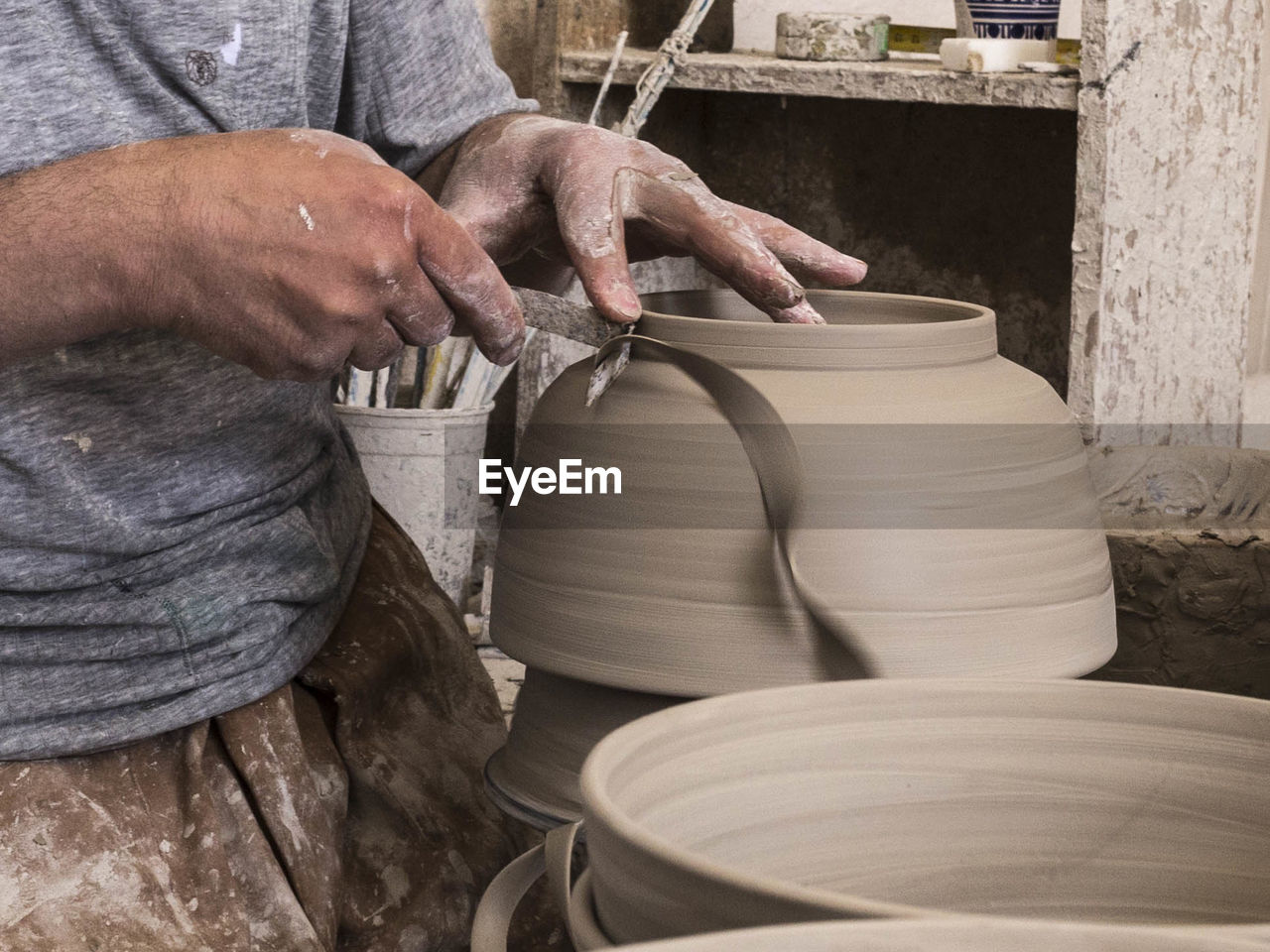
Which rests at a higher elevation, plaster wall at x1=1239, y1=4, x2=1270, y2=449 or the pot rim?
the pot rim

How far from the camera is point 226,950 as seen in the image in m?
1.21

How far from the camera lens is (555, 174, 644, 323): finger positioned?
1106mm

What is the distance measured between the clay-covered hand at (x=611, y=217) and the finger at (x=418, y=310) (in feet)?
0.39

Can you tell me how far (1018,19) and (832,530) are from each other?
1868 millimetres

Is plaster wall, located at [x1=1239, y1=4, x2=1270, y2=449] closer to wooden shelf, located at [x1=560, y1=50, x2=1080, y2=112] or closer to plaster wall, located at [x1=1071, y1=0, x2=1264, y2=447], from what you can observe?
plaster wall, located at [x1=1071, y1=0, x2=1264, y2=447]

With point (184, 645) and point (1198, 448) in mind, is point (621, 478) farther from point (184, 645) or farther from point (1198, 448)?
point (1198, 448)

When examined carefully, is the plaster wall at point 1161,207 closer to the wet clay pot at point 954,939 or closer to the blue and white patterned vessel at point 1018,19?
the blue and white patterned vessel at point 1018,19

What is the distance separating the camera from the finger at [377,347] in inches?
43.5

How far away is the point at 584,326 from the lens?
1.11 metres

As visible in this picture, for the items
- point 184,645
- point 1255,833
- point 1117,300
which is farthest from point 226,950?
point 1117,300

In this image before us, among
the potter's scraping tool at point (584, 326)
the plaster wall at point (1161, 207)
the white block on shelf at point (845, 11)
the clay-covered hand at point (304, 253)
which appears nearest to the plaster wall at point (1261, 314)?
the white block on shelf at point (845, 11)

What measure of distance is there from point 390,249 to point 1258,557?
1.49 metres

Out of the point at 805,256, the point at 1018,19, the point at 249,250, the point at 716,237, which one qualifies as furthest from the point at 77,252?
the point at 1018,19

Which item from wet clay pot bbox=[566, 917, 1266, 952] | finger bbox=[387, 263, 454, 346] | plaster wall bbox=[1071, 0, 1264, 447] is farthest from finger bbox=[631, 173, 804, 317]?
plaster wall bbox=[1071, 0, 1264, 447]
